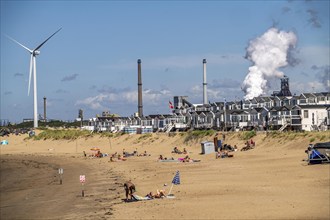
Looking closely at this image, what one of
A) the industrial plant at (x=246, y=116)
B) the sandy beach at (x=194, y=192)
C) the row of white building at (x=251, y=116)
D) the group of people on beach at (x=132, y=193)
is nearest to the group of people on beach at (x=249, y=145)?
the sandy beach at (x=194, y=192)

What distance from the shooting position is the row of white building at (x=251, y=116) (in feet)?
255

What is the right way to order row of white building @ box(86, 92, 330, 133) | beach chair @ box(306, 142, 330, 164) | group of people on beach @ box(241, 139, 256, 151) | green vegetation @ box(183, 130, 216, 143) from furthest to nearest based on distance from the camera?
1. row of white building @ box(86, 92, 330, 133)
2. green vegetation @ box(183, 130, 216, 143)
3. group of people on beach @ box(241, 139, 256, 151)
4. beach chair @ box(306, 142, 330, 164)

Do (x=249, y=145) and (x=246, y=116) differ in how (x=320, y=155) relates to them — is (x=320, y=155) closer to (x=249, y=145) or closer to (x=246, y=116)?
(x=249, y=145)

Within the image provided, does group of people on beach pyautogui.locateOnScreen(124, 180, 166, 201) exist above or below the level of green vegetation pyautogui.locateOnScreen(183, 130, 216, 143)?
below

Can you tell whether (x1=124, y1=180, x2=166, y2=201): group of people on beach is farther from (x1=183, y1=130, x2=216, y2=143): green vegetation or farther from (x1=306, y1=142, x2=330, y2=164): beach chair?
(x1=183, y1=130, x2=216, y2=143): green vegetation

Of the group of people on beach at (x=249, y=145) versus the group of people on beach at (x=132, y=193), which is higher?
the group of people on beach at (x=249, y=145)

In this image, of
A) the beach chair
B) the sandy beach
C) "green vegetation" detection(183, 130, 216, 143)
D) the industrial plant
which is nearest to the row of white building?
the industrial plant

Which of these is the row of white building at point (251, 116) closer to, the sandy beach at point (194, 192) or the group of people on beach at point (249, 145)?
the group of people on beach at point (249, 145)

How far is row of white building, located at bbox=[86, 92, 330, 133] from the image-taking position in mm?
77812

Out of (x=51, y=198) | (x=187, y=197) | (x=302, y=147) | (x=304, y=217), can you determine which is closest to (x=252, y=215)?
(x=304, y=217)

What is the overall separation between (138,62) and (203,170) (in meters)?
88.4

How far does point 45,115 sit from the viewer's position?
611 feet

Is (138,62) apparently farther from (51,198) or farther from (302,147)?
(51,198)

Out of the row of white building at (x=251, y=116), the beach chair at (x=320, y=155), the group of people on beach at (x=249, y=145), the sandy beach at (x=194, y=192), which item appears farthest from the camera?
the row of white building at (x=251, y=116)
